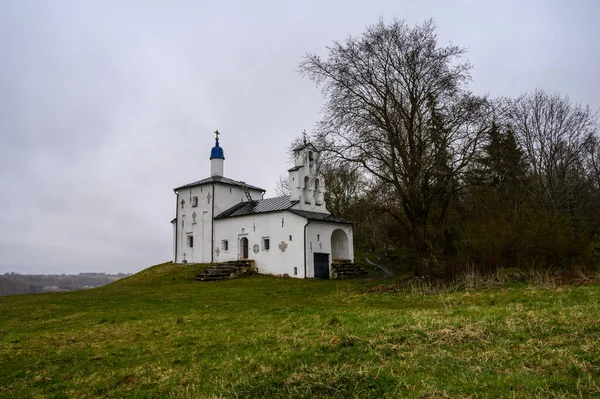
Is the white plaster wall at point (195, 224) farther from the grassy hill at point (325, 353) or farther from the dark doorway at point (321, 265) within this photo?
the grassy hill at point (325, 353)

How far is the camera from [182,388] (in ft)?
20.8

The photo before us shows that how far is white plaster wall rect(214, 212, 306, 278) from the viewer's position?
32.6 metres

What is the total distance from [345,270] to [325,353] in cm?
2699

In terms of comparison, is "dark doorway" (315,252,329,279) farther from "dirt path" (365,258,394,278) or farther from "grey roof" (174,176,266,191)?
"grey roof" (174,176,266,191)

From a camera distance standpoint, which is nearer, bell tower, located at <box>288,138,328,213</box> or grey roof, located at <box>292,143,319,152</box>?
grey roof, located at <box>292,143,319,152</box>

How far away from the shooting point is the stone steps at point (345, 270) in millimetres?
33625

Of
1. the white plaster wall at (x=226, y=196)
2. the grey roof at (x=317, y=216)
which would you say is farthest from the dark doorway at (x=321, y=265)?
the white plaster wall at (x=226, y=196)

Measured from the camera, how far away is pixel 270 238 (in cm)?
3434

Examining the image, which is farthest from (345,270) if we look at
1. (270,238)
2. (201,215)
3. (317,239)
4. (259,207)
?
(201,215)

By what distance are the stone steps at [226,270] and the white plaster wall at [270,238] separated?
3.02 feet

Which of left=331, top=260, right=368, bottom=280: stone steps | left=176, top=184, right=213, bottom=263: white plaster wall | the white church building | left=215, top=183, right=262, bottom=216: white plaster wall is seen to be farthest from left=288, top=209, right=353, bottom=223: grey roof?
left=176, top=184, right=213, bottom=263: white plaster wall

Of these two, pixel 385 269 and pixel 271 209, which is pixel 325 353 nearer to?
pixel 271 209

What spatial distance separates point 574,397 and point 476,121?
60.6 ft

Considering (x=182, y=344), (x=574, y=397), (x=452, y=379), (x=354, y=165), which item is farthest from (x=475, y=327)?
(x=354, y=165)
